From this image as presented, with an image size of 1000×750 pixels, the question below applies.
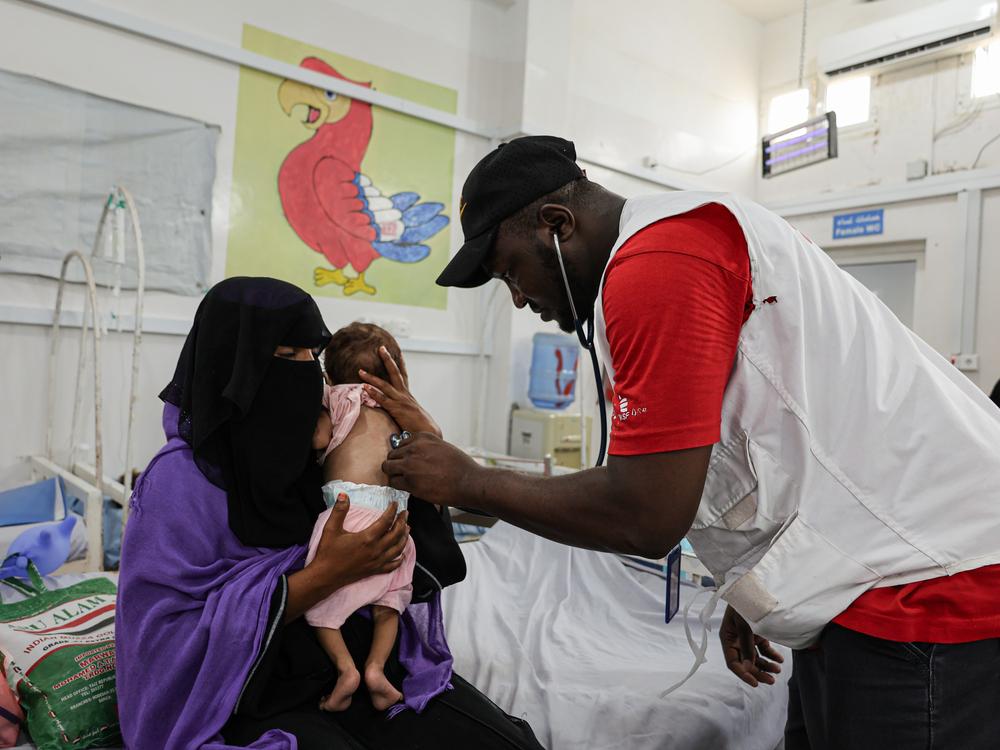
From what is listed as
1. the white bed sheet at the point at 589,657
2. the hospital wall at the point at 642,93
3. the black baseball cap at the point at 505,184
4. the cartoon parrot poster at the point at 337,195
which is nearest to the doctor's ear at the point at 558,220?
the black baseball cap at the point at 505,184

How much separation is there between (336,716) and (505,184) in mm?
1191

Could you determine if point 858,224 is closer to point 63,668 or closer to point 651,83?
point 651,83

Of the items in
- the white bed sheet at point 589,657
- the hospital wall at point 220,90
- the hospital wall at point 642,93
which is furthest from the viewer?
the hospital wall at point 642,93

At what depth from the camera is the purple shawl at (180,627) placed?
1444 mm

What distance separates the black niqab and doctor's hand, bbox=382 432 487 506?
402mm

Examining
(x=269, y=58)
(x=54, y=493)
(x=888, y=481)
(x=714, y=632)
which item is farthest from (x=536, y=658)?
(x=269, y=58)

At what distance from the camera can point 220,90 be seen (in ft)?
A: 13.3

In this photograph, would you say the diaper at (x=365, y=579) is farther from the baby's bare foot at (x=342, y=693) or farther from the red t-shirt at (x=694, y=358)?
the red t-shirt at (x=694, y=358)

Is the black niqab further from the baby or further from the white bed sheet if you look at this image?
the white bed sheet

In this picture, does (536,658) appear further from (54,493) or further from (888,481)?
(54,493)

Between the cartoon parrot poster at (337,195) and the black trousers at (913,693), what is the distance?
3.94 metres

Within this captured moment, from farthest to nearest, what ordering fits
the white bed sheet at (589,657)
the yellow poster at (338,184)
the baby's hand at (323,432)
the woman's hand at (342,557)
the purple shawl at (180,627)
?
the yellow poster at (338,184) → the white bed sheet at (589,657) → the baby's hand at (323,432) → the woman's hand at (342,557) → the purple shawl at (180,627)

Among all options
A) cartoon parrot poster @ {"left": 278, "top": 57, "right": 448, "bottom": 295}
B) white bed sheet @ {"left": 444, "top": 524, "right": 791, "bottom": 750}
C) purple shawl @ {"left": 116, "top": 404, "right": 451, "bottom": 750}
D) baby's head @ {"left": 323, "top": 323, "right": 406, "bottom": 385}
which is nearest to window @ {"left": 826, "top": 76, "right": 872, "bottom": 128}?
cartoon parrot poster @ {"left": 278, "top": 57, "right": 448, "bottom": 295}

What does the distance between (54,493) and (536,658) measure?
2.16m
